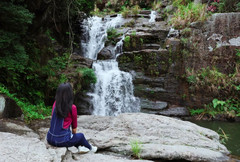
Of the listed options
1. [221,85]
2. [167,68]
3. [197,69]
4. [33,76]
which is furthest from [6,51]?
[221,85]

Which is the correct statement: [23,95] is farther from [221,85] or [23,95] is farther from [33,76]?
[221,85]

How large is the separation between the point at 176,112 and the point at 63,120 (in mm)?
8047

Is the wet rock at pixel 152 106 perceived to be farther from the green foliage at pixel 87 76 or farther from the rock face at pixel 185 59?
the green foliage at pixel 87 76

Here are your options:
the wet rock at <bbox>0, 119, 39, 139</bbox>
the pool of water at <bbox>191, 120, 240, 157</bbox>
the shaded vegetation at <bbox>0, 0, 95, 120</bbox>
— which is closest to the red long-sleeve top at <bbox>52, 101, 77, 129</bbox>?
the wet rock at <bbox>0, 119, 39, 139</bbox>

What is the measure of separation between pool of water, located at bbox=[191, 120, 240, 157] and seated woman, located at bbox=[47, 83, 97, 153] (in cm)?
462

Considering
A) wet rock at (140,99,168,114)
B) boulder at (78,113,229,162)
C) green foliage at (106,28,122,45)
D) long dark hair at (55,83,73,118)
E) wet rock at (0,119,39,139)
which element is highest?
green foliage at (106,28,122,45)

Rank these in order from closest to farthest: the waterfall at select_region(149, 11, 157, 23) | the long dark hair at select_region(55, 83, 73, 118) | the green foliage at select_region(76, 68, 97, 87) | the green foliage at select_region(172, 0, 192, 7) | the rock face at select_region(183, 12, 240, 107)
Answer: the long dark hair at select_region(55, 83, 73, 118)
the green foliage at select_region(76, 68, 97, 87)
the rock face at select_region(183, 12, 240, 107)
the green foliage at select_region(172, 0, 192, 7)
the waterfall at select_region(149, 11, 157, 23)

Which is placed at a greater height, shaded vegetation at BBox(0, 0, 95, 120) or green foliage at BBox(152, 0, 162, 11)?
green foliage at BBox(152, 0, 162, 11)

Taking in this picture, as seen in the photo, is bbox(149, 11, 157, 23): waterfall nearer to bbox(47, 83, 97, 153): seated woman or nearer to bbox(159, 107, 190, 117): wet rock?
bbox(159, 107, 190, 117): wet rock

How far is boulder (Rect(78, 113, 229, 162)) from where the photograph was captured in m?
3.81

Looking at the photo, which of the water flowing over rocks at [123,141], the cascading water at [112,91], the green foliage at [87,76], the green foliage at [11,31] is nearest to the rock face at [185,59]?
the cascading water at [112,91]

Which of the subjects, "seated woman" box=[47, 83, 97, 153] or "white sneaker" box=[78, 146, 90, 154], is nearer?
"seated woman" box=[47, 83, 97, 153]

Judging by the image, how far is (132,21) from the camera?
48.0 feet

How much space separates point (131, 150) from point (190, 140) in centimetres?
158
